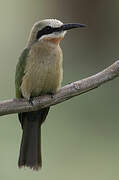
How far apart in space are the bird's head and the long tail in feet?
1.21

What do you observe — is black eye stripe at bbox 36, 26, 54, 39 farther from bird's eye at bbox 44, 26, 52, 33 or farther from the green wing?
the green wing

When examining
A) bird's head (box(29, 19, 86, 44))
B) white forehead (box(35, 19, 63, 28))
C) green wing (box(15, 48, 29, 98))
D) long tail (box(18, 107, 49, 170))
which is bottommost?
long tail (box(18, 107, 49, 170))

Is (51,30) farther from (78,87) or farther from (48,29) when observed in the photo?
(78,87)

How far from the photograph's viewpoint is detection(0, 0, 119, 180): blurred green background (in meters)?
4.23

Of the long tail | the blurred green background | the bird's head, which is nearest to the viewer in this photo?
the bird's head

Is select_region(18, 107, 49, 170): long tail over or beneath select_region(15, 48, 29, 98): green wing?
beneath

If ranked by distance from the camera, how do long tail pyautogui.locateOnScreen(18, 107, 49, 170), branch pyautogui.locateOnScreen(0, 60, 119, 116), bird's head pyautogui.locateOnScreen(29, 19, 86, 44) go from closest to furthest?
branch pyautogui.locateOnScreen(0, 60, 119, 116) → bird's head pyautogui.locateOnScreen(29, 19, 86, 44) → long tail pyautogui.locateOnScreen(18, 107, 49, 170)

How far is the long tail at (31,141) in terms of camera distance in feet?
10.3

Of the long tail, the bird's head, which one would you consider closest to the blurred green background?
the long tail

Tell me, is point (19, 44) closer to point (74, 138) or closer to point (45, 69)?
point (74, 138)

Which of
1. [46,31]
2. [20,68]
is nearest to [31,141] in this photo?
[20,68]

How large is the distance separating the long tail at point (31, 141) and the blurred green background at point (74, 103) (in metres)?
0.84

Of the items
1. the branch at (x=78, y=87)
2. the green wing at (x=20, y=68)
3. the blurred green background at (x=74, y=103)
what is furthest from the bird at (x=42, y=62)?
the blurred green background at (x=74, y=103)

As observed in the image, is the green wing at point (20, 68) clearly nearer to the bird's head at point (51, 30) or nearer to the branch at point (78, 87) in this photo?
the bird's head at point (51, 30)
